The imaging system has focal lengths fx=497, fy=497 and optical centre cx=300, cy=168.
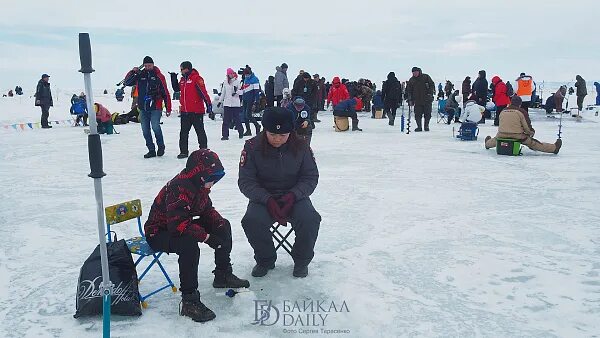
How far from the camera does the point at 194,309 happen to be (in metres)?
3.35

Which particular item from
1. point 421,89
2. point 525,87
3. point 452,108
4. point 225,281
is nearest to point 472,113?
point 421,89

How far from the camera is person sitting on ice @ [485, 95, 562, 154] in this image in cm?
979

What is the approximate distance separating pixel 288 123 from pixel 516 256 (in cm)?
245

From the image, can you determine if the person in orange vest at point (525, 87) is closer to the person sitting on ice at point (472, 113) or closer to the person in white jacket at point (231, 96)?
the person sitting on ice at point (472, 113)

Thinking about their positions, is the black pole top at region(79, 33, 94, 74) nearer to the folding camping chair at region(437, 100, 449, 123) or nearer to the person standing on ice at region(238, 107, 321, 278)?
the person standing on ice at region(238, 107, 321, 278)

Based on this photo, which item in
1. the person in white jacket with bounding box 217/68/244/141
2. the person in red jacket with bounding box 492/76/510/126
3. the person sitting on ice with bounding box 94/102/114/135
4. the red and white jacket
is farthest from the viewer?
the person in red jacket with bounding box 492/76/510/126

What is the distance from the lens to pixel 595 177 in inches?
320

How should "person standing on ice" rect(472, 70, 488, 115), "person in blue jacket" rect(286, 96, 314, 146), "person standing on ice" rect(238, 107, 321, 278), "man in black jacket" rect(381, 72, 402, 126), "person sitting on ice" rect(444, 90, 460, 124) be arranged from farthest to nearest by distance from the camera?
"person sitting on ice" rect(444, 90, 460, 124) → "person standing on ice" rect(472, 70, 488, 115) → "man in black jacket" rect(381, 72, 402, 126) → "person in blue jacket" rect(286, 96, 314, 146) → "person standing on ice" rect(238, 107, 321, 278)

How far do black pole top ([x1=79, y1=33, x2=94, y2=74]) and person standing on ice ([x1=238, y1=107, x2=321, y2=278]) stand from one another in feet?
5.62

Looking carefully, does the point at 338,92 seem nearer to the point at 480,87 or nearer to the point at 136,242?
the point at 480,87

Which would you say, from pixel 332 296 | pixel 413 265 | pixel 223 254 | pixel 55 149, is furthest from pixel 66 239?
pixel 55 149

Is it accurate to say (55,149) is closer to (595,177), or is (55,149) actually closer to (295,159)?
(295,159)

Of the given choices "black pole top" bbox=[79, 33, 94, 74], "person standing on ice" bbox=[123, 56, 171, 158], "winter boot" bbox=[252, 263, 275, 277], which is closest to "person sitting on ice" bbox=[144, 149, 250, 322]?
"winter boot" bbox=[252, 263, 275, 277]

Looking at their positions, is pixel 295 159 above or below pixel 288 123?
below
